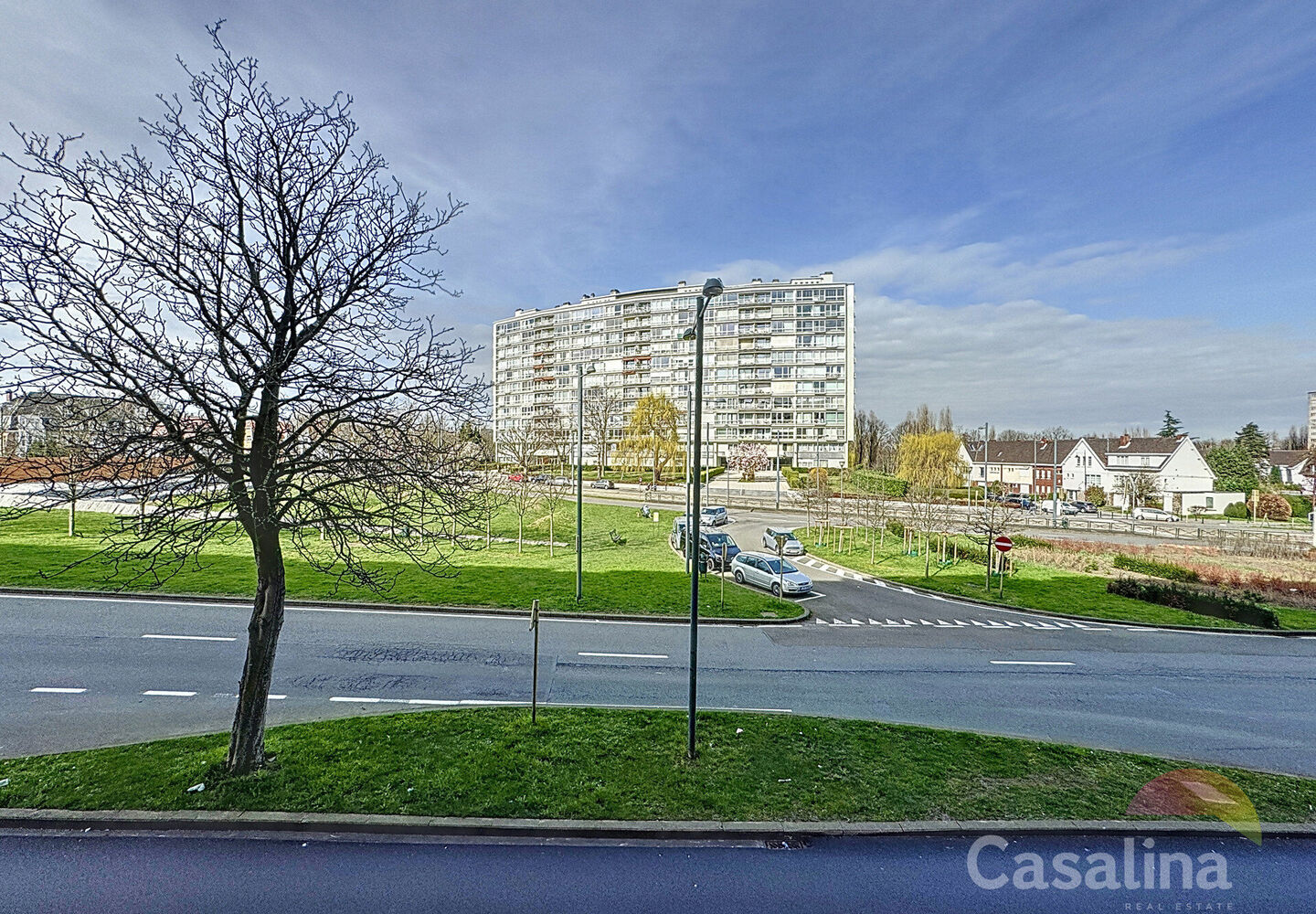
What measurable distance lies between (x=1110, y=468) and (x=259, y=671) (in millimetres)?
83509

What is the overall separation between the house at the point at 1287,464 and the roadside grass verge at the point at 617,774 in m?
86.9

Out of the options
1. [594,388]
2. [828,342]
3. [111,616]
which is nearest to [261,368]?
[111,616]

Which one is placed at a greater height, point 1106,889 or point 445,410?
point 445,410

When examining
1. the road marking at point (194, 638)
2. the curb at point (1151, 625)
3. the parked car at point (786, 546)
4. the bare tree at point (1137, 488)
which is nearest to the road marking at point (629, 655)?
the road marking at point (194, 638)

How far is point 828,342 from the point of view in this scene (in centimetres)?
8475

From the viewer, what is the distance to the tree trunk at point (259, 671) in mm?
7004

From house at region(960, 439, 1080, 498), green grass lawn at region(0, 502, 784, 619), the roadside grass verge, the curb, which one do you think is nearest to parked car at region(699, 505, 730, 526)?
green grass lawn at region(0, 502, 784, 619)

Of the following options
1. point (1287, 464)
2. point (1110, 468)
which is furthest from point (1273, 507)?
point (1287, 464)

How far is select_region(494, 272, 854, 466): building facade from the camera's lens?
278 ft

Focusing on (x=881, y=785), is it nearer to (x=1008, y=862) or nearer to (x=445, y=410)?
(x=1008, y=862)

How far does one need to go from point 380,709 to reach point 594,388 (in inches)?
3016
